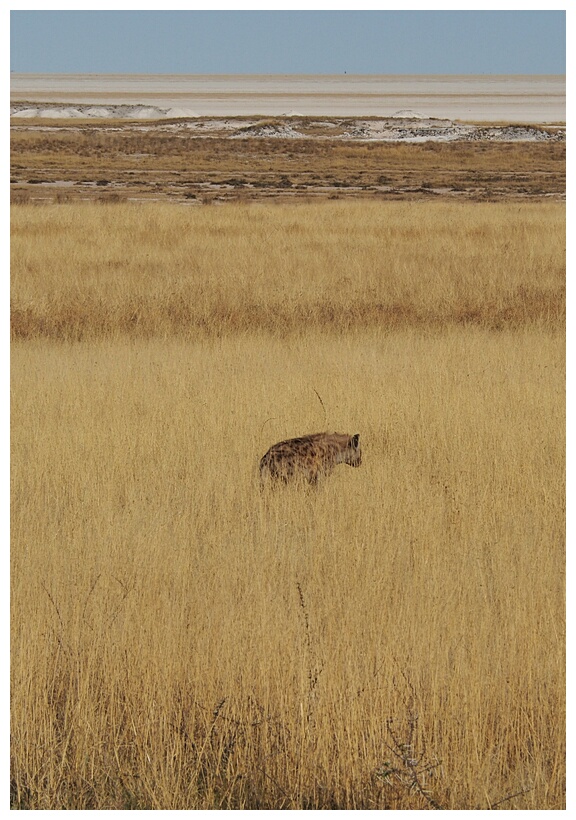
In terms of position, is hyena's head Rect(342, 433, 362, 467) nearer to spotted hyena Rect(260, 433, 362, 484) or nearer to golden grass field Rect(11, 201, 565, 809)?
spotted hyena Rect(260, 433, 362, 484)

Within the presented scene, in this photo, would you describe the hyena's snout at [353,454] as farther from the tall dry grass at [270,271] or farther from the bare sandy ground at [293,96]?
the bare sandy ground at [293,96]

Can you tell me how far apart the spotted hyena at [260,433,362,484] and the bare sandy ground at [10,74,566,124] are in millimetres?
91093

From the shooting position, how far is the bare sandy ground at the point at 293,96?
104 m

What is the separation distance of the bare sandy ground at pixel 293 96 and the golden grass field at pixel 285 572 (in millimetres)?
87890

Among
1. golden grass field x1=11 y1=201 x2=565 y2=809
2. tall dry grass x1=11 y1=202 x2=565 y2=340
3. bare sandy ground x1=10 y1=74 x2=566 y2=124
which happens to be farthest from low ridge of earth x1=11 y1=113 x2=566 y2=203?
golden grass field x1=11 y1=201 x2=565 y2=809

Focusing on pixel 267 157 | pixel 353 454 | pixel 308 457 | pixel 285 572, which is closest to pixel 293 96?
pixel 267 157

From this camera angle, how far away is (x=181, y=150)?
67000mm

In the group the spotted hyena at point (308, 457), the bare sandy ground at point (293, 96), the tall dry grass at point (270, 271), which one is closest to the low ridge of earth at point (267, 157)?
the bare sandy ground at point (293, 96)

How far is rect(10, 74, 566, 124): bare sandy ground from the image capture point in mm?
104000

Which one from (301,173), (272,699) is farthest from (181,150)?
(272,699)

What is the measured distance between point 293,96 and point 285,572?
131154 millimetres

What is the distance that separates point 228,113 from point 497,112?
30426 millimetres
